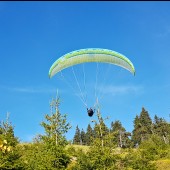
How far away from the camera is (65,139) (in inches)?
1326

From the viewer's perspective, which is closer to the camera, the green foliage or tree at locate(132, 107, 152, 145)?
the green foliage

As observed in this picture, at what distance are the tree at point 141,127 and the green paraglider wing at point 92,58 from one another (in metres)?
89.2

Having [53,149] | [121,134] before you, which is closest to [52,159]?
[53,149]

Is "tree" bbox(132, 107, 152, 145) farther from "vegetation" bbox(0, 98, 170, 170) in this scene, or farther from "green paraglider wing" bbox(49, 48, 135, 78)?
"green paraglider wing" bbox(49, 48, 135, 78)

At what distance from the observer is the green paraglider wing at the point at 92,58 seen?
2623cm

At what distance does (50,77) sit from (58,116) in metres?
9.55

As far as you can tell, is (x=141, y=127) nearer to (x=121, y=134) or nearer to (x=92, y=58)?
(x=121, y=134)

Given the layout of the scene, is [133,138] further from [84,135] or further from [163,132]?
[84,135]

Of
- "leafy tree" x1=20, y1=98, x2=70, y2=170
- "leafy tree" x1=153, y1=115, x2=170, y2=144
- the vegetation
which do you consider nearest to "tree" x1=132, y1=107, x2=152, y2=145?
"leafy tree" x1=153, y1=115, x2=170, y2=144

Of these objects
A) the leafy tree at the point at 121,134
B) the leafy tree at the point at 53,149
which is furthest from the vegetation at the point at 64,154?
the leafy tree at the point at 121,134

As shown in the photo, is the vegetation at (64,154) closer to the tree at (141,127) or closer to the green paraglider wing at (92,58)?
the green paraglider wing at (92,58)

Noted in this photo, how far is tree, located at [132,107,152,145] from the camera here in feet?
375

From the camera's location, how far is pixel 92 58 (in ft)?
88.7

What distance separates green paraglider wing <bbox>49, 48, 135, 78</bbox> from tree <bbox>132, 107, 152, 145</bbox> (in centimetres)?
8919
